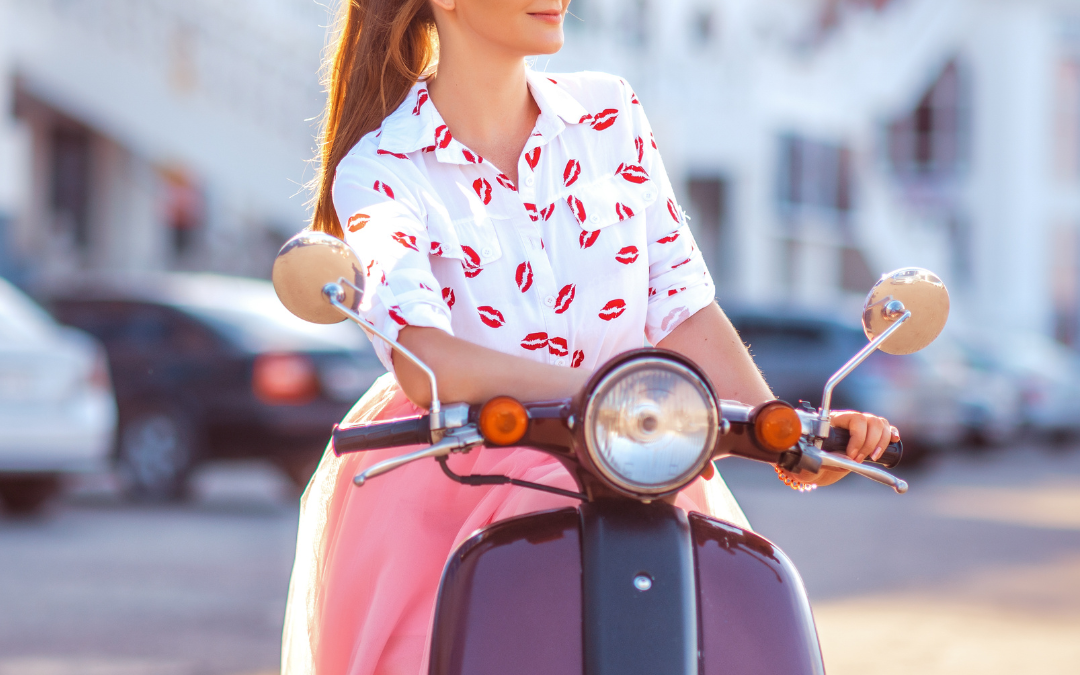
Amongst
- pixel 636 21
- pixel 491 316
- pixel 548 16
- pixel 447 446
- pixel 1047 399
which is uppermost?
pixel 636 21

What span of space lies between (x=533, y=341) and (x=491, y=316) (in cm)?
7

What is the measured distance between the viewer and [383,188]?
7.20 ft

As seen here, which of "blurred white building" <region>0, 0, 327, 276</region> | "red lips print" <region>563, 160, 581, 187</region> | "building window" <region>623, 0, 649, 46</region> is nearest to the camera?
"red lips print" <region>563, 160, 581, 187</region>

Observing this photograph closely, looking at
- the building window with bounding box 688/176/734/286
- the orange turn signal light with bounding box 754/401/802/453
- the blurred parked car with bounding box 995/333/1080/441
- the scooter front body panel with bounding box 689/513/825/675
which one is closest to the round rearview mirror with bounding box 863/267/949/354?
the orange turn signal light with bounding box 754/401/802/453

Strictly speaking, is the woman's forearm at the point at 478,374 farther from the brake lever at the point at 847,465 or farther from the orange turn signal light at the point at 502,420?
the brake lever at the point at 847,465

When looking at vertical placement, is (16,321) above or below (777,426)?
below

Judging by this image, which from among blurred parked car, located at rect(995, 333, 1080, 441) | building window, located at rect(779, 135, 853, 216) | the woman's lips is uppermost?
the woman's lips

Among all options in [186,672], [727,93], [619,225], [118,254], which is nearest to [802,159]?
[727,93]

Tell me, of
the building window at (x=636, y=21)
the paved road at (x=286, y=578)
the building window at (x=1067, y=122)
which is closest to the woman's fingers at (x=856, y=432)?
the paved road at (x=286, y=578)

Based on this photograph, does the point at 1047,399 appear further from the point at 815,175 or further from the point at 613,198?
the point at 613,198

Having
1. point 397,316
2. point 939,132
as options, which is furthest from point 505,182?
point 939,132

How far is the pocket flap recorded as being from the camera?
7.52ft

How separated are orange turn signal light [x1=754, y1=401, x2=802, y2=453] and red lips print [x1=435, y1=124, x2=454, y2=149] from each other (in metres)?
0.68

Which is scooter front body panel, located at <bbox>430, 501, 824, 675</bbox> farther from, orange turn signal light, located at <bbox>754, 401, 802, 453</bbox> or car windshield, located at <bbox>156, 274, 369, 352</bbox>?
car windshield, located at <bbox>156, 274, 369, 352</bbox>
